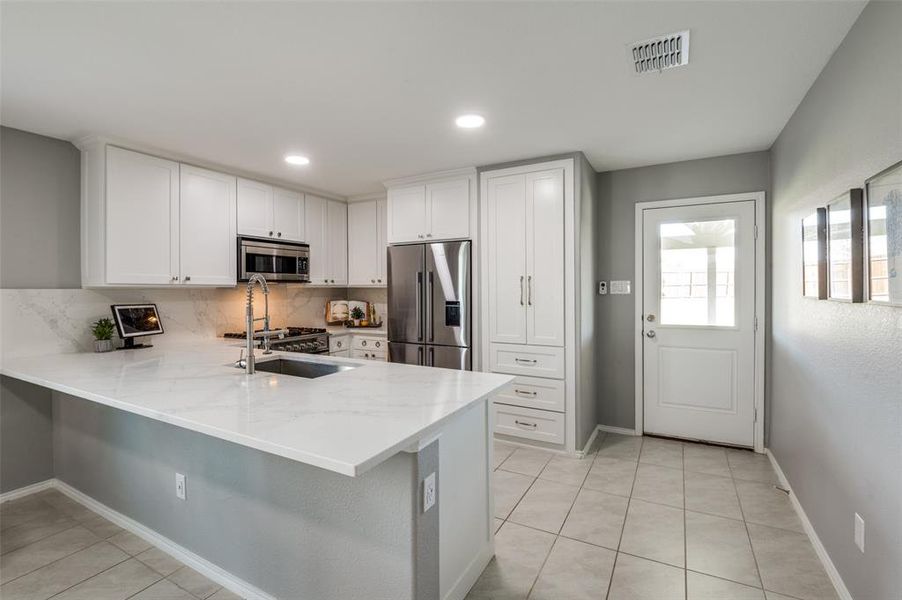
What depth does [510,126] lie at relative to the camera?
9.16 ft

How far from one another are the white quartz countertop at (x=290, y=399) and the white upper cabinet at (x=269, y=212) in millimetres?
1596

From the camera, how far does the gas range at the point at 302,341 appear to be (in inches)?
149

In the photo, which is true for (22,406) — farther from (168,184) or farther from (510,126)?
(510,126)

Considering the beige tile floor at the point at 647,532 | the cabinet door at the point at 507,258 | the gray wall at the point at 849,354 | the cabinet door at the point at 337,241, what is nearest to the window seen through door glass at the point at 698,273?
the gray wall at the point at 849,354

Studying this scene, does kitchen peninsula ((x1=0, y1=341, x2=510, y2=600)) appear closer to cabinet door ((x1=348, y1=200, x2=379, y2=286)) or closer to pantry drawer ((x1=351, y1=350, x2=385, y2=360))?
pantry drawer ((x1=351, y1=350, x2=385, y2=360))

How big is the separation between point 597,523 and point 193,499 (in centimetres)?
207

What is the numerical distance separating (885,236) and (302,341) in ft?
12.6

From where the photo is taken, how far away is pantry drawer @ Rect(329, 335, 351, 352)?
4418 millimetres

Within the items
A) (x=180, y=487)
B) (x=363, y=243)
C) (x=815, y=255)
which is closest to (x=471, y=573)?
(x=180, y=487)

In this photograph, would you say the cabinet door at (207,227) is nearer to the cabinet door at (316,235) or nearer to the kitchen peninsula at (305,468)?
the cabinet door at (316,235)

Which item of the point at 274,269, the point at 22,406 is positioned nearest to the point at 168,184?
the point at 274,269

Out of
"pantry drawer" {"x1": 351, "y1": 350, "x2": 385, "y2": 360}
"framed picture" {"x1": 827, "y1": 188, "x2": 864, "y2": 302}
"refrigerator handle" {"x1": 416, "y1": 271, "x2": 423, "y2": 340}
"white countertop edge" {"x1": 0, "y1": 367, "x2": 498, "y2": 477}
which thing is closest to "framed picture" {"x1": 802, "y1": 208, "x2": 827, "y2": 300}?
"framed picture" {"x1": 827, "y1": 188, "x2": 864, "y2": 302}

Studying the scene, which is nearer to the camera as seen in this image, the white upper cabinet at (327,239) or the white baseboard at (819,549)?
the white baseboard at (819,549)

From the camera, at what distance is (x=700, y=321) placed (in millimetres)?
3613
